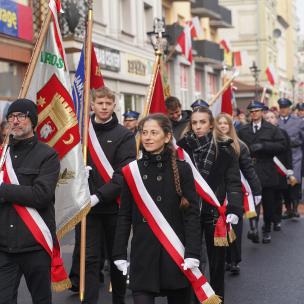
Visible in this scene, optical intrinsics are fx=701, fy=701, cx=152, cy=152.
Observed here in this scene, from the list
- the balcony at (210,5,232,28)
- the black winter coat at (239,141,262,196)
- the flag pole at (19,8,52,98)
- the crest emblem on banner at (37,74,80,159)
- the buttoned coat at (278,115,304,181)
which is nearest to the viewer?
the flag pole at (19,8,52,98)

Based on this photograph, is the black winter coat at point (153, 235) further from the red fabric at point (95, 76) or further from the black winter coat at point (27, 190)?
the red fabric at point (95, 76)

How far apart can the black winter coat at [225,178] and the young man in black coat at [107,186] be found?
570 mm

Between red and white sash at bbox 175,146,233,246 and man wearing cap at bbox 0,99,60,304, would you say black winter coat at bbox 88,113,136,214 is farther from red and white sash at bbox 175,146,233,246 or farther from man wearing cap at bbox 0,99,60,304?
man wearing cap at bbox 0,99,60,304

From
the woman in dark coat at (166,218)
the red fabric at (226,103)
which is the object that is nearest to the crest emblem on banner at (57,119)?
the woman in dark coat at (166,218)

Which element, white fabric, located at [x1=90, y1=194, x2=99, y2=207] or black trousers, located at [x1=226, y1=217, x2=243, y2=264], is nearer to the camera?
white fabric, located at [x1=90, y1=194, x2=99, y2=207]

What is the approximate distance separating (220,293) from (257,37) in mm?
52232

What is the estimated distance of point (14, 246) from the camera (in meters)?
4.57

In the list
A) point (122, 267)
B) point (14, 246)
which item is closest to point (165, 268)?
point (122, 267)

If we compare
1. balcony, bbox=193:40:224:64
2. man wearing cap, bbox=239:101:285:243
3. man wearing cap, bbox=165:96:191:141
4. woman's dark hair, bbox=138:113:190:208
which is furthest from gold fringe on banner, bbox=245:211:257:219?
balcony, bbox=193:40:224:64

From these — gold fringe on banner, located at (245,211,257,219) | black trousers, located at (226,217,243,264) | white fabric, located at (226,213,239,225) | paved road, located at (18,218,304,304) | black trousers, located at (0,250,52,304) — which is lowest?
paved road, located at (18,218,304,304)

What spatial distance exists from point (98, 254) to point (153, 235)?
1.57 m

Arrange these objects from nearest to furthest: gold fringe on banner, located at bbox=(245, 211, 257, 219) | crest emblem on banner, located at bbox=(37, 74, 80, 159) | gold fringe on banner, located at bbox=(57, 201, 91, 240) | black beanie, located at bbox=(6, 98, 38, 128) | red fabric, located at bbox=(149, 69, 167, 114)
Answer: black beanie, located at bbox=(6, 98, 38, 128), gold fringe on banner, located at bbox=(57, 201, 91, 240), crest emblem on banner, located at bbox=(37, 74, 80, 159), red fabric, located at bbox=(149, 69, 167, 114), gold fringe on banner, located at bbox=(245, 211, 257, 219)

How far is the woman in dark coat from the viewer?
446cm

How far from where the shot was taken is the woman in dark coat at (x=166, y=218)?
4.46m
